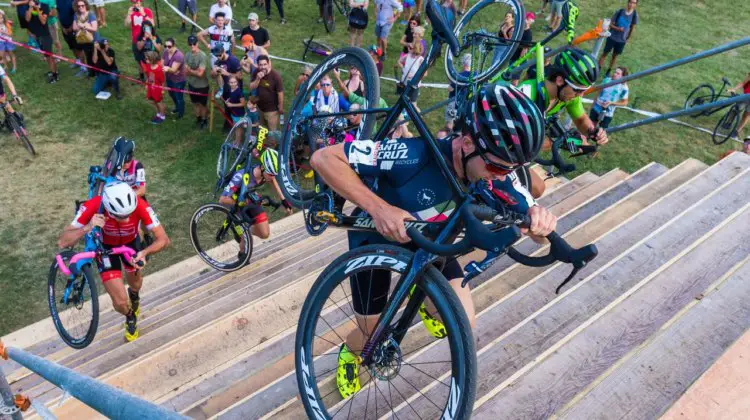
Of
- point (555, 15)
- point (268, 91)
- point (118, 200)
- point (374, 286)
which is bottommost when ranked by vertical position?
point (555, 15)

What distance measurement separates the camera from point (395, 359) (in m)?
3.26

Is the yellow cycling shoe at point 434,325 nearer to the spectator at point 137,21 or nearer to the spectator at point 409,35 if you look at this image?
the spectator at point 409,35

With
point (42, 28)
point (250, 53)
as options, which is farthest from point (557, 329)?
point (42, 28)

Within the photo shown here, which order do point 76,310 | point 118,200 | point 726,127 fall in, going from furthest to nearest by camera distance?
point 726,127, point 76,310, point 118,200

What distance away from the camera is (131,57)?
44.2ft

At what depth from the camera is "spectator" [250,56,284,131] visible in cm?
1038

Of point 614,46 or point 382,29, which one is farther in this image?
point 382,29

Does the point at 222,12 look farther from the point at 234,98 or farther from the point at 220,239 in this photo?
the point at 220,239

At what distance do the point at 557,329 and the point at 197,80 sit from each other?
9557 millimetres

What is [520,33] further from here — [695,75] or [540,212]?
[695,75]

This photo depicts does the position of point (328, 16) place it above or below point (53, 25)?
below

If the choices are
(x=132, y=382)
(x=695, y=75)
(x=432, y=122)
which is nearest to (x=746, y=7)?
(x=695, y=75)

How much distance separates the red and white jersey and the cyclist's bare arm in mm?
3822

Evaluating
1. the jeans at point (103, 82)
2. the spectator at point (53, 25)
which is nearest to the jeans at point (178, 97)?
the jeans at point (103, 82)
